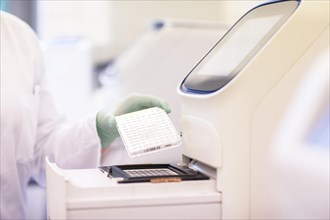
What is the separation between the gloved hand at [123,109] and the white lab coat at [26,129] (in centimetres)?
3

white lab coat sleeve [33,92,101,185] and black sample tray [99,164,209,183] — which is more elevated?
black sample tray [99,164,209,183]

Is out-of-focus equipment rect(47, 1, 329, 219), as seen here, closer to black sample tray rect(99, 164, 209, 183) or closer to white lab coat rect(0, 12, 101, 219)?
black sample tray rect(99, 164, 209, 183)

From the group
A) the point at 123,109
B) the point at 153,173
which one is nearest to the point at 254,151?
the point at 153,173

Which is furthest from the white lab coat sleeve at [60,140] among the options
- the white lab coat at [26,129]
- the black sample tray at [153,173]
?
the black sample tray at [153,173]

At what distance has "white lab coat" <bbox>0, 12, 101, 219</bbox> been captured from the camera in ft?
3.41

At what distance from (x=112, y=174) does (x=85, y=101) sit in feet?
4.62

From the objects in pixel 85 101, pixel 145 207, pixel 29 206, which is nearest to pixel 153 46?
pixel 85 101

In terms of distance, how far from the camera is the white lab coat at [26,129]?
1.04 m

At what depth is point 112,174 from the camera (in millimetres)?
667

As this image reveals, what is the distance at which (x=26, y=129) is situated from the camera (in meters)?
1.09

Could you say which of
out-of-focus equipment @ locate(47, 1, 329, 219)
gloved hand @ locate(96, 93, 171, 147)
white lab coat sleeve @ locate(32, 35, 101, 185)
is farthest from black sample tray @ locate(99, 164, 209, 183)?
white lab coat sleeve @ locate(32, 35, 101, 185)

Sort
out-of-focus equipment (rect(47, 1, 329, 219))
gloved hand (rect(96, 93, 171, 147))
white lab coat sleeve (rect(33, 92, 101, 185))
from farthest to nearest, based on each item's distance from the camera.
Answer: white lab coat sleeve (rect(33, 92, 101, 185)) < gloved hand (rect(96, 93, 171, 147)) < out-of-focus equipment (rect(47, 1, 329, 219))

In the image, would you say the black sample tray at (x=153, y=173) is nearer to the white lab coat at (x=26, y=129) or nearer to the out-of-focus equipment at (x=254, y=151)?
the out-of-focus equipment at (x=254, y=151)

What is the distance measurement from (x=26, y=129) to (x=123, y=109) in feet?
0.97
